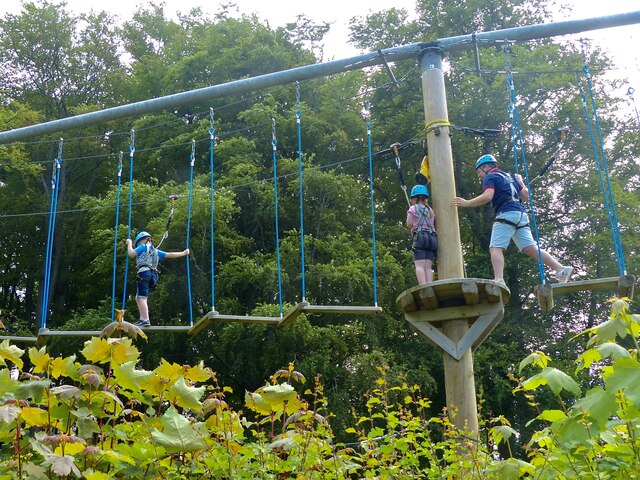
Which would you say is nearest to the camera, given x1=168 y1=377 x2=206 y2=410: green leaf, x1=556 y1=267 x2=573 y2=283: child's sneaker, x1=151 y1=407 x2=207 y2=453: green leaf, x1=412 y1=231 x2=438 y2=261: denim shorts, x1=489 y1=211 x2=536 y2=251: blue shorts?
x1=151 y1=407 x2=207 y2=453: green leaf

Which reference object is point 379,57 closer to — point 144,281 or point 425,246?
point 425,246

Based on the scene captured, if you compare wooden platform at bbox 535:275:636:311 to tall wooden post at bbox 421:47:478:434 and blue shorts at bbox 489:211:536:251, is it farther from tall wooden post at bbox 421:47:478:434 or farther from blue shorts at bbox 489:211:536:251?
blue shorts at bbox 489:211:536:251

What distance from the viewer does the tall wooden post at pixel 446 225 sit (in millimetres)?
5426

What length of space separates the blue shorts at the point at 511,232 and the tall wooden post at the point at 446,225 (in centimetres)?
60

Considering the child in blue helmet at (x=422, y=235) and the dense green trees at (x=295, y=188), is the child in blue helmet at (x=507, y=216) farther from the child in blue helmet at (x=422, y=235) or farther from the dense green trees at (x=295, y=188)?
the dense green trees at (x=295, y=188)

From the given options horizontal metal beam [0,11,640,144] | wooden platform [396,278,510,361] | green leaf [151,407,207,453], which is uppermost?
horizontal metal beam [0,11,640,144]

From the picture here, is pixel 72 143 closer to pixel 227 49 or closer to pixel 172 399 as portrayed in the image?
pixel 227 49

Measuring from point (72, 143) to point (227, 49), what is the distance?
474cm

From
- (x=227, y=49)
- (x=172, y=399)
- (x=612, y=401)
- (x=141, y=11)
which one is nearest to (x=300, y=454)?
(x=172, y=399)

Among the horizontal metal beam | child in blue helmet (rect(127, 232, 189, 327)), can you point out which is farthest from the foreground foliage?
child in blue helmet (rect(127, 232, 189, 327))

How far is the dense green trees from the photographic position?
15383 mm

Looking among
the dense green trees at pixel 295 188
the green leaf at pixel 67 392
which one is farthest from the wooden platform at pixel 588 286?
the dense green trees at pixel 295 188

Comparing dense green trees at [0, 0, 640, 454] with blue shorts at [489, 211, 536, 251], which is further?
dense green trees at [0, 0, 640, 454]

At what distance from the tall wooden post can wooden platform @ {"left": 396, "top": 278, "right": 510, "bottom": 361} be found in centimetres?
5
